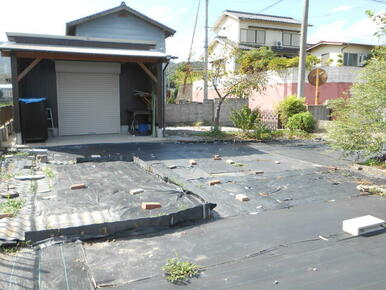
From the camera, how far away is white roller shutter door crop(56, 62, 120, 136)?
417 inches

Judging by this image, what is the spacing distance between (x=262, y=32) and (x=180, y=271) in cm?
2712

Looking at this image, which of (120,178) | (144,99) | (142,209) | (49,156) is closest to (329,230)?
(142,209)

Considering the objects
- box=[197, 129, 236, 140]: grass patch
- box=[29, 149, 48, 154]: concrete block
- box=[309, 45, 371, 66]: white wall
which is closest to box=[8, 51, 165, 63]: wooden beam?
box=[29, 149, 48, 154]: concrete block

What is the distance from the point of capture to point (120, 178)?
18.1 feet

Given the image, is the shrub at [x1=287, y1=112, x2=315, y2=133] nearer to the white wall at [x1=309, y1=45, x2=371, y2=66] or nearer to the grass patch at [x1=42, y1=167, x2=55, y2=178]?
the grass patch at [x1=42, y1=167, x2=55, y2=178]

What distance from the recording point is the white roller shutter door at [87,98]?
417 inches

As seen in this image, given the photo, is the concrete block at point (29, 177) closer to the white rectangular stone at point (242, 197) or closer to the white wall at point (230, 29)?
the white rectangular stone at point (242, 197)

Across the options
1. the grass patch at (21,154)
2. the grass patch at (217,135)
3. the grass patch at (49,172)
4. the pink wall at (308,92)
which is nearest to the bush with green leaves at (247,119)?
the grass patch at (217,135)

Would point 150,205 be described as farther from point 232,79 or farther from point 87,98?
point 232,79

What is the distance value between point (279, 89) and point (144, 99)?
835 centimetres

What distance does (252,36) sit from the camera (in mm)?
27109

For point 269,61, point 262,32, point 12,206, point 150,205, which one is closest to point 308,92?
point 269,61

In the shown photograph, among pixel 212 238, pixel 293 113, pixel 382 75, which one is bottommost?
pixel 212 238

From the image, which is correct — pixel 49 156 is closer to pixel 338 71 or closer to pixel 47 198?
pixel 47 198
